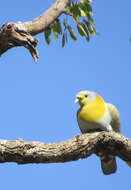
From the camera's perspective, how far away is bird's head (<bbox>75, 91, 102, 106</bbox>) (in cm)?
408

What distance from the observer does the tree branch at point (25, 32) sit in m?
2.92

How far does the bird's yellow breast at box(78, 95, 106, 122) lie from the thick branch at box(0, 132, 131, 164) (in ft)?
2.49

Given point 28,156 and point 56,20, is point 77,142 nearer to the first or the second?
point 28,156

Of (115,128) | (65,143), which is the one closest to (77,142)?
(65,143)

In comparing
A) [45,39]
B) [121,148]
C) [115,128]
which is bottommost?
[121,148]

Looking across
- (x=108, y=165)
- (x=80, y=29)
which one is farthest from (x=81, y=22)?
(x=108, y=165)

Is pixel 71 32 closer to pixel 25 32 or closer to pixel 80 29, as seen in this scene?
pixel 80 29

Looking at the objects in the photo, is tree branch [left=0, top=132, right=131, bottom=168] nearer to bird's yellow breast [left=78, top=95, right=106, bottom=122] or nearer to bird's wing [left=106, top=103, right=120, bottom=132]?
bird's yellow breast [left=78, top=95, right=106, bottom=122]

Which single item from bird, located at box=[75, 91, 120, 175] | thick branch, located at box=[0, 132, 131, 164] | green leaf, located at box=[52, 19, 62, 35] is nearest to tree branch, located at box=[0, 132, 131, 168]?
thick branch, located at box=[0, 132, 131, 164]

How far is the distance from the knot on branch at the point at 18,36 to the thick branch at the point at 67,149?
882 mm

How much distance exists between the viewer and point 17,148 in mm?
2857

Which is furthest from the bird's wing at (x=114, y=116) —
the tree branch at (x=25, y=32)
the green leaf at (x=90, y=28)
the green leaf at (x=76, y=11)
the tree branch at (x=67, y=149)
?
the tree branch at (x=25, y=32)

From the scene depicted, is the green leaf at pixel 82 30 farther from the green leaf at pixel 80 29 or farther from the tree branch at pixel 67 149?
the tree branch at pixel 67 149

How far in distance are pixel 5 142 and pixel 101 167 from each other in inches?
57.4
